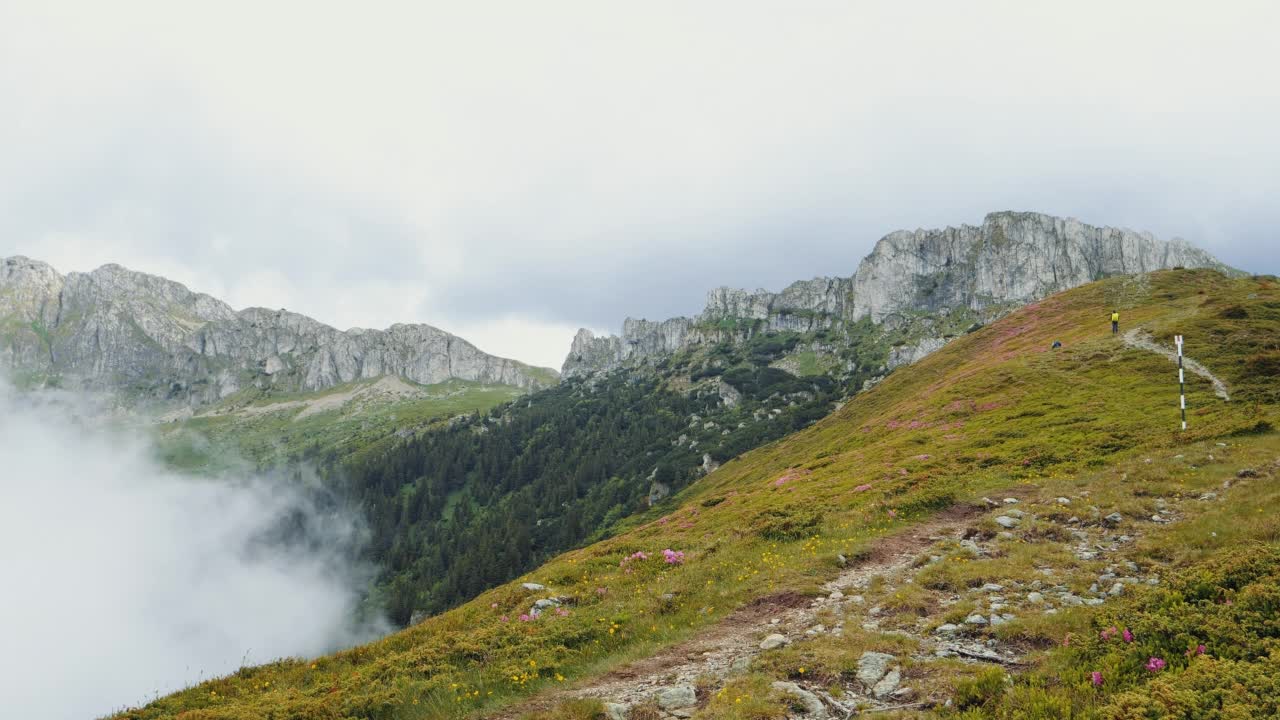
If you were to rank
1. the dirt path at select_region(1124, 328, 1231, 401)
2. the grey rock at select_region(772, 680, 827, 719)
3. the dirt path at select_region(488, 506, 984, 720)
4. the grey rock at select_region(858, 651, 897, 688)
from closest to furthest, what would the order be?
the grey rock at select_region(772, 680, 827, 719) → the grey rock at select_region(858, 651, 897, 688) → the dirt path at select_region(488, 506, 984, 720) → the dirt path at select_region(1124, 328, 1231, 401)

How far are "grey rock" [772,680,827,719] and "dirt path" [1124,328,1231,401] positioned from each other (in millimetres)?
44464

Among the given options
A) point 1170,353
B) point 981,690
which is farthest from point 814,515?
point 1170,353

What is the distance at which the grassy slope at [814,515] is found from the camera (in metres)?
15.2

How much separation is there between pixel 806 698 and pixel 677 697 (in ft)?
8.64

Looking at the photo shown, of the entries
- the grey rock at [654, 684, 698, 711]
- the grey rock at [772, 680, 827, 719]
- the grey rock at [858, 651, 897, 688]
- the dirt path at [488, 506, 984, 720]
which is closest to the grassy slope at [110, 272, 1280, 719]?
the dirt path at [488, 506, 984, 720]

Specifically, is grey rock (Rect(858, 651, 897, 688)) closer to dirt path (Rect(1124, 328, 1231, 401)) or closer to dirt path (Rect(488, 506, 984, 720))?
dirt path (Rect(488, 506, 984, 720))

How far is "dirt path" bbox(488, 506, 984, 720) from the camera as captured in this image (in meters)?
12.7

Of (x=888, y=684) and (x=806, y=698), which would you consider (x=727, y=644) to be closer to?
(x=806, y=698)

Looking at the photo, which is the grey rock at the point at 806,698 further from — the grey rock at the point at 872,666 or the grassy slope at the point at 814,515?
the grassy slope at the point at 814,515

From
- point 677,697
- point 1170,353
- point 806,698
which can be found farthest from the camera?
point 1170,353

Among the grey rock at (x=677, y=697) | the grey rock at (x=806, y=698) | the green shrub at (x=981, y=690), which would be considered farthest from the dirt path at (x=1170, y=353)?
the grey rock at (x=677, y=697)

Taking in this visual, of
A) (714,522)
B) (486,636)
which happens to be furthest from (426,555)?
(486,636)

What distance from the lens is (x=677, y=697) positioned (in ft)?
38.1

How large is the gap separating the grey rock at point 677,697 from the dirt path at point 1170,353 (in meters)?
45.8
